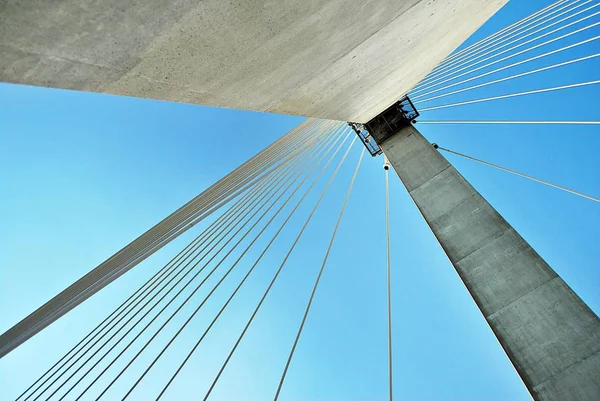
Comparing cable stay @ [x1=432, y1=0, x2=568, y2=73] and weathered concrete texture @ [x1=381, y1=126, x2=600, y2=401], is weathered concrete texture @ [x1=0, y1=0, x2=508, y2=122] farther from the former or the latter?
cable stay @ [x1=432, y1=0, x2=568, y2=73]

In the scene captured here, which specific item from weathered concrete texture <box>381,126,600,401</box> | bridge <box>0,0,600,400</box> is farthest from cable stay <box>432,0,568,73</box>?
weathered concrete texture <box>381,126,600,401</box>

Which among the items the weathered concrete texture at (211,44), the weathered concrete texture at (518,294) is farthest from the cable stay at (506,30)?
the weathered concrete texture at (211,44)

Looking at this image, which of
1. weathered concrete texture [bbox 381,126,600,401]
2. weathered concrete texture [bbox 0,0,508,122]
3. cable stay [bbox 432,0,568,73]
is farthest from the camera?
cable stay [bbox 432,0,568,73]

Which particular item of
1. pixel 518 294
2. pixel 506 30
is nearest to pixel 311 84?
pixel 518 294

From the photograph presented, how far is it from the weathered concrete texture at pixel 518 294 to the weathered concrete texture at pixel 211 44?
2.66m

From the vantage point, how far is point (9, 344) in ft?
12.8

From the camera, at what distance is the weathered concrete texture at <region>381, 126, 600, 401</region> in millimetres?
3037

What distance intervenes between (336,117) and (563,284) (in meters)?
2.94

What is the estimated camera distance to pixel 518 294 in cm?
364

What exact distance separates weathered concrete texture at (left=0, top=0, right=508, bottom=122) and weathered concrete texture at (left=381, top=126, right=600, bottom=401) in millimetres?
2661

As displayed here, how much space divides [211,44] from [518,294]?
3.83 metres

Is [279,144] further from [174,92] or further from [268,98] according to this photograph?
[174,92]

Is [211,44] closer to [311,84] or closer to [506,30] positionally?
[311,84]

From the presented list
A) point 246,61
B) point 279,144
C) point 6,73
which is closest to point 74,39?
point 6,73
